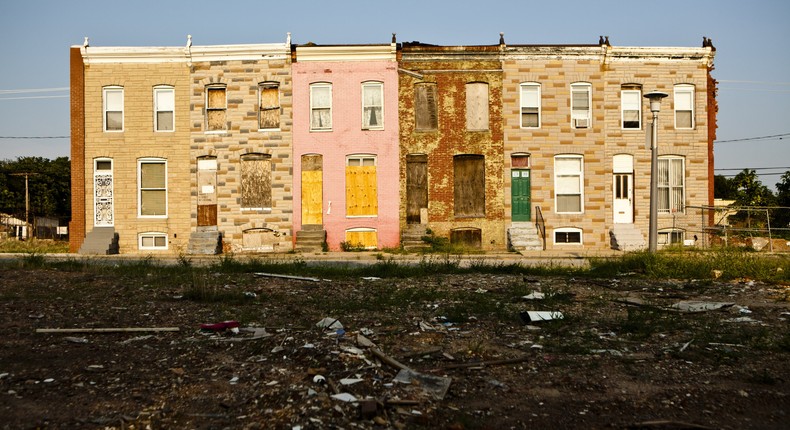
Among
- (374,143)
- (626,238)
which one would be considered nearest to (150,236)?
(374,143)

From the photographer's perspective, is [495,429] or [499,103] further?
[499,103]

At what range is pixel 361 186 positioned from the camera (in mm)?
23750

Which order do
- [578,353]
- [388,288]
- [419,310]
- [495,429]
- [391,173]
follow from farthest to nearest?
[391,173] < [388,288] < [419,310] < [578,353] < [495,429]

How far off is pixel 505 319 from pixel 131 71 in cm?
2148

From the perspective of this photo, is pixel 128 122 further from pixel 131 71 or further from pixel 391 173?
pixel 391 173

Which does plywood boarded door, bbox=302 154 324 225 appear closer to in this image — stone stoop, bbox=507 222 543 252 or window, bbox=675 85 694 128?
stone stoop, bbox=507 222 543 252

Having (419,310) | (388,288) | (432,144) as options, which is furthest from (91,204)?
(419,310)

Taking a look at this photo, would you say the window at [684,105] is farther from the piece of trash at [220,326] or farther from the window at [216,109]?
the piece of trash at [220,326]

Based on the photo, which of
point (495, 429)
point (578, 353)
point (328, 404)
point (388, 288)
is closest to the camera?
point (495, 429)

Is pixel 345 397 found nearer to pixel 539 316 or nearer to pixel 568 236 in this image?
pixel 539 316

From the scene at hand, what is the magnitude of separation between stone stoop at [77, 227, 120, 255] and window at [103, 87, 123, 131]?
4.11 metres

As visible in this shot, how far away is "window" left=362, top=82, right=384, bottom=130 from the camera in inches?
942

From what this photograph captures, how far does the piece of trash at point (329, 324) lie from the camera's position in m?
7.05

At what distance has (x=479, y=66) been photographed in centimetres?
2383
